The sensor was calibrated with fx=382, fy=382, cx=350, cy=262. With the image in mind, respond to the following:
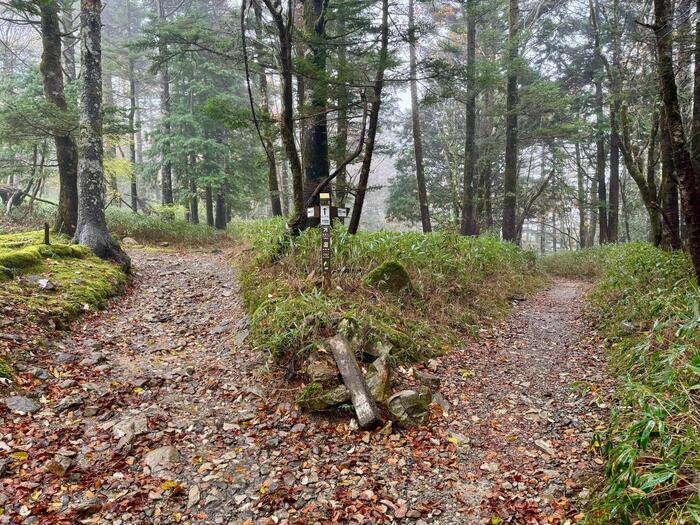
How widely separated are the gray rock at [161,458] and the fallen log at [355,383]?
5.56ft

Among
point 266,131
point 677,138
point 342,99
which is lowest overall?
point 677,138

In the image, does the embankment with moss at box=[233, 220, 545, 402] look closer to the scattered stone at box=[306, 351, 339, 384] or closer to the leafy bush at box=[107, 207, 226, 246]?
the scattered stone at box=[306, 351, 339, 384]

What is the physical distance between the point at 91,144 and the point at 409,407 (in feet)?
26.3

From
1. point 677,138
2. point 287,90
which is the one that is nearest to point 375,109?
point 287,90

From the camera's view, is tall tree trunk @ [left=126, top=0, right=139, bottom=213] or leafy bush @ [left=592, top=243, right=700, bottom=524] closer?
leafy bush @ [left=592, top=243, right=700, bottom=524]

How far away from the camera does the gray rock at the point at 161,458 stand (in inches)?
127

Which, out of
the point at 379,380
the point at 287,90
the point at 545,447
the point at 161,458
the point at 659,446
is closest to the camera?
the point at 659,446

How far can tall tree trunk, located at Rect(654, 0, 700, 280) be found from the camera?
14.8 feet

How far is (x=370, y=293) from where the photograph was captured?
5.86 metres

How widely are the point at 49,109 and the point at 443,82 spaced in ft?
29.0

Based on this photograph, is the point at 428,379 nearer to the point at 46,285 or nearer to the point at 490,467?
the point at 490,467

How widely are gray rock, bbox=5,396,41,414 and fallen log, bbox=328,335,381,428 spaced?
291cm

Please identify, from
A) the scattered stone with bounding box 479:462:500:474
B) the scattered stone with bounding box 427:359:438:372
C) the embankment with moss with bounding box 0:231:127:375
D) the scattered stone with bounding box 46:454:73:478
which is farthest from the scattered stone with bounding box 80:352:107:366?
the scattered stone with bounding box 479:462:500:474

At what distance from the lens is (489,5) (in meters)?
12.7
